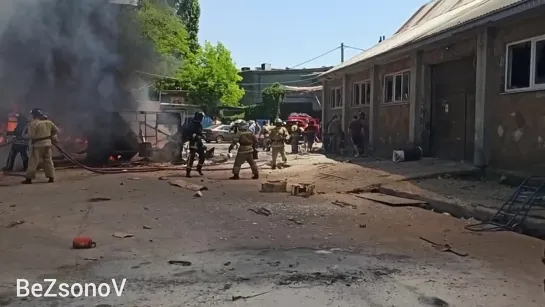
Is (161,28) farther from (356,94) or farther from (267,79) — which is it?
(267,79)

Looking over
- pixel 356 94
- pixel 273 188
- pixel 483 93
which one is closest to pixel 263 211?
pixel 273 188

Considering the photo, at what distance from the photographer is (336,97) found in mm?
24391

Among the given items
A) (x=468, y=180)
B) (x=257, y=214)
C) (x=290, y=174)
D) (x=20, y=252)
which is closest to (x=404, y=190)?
(x=468, y=180)

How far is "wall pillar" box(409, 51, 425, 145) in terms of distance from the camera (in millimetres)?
14695

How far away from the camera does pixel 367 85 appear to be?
778 inches

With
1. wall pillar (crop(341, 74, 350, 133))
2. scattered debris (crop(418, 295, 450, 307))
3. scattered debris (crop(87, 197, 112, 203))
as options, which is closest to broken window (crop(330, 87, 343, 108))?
wall pillar (crop(341, 74, 350, 133))

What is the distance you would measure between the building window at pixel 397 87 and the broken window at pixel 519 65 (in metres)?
4.98

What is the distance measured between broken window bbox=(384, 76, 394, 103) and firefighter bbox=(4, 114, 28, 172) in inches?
427

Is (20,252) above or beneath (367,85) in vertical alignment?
beneath

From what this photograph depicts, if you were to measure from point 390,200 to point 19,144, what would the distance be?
9941 mm

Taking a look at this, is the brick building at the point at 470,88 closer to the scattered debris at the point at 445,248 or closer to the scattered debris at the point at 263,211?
the scattered debris at the point at 445,248

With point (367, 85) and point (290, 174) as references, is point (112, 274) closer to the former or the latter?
point (290, 174)

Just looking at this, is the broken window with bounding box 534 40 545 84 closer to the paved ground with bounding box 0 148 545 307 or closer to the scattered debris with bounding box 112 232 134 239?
the paved ground with bounding box 0 148 545 307

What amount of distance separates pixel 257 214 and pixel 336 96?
16695 millimetres
